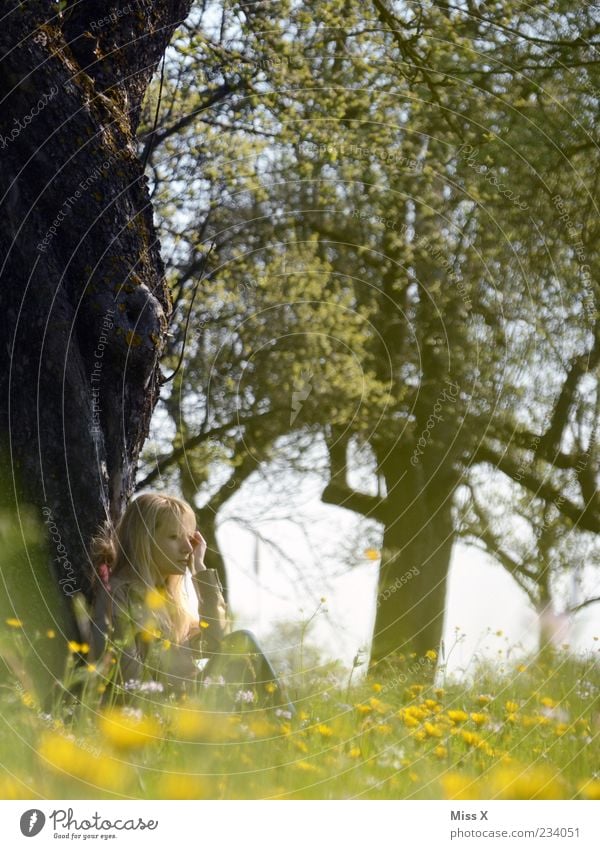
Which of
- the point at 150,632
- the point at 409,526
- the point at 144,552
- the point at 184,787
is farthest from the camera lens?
the point at 409,526

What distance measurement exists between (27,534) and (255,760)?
1908mm

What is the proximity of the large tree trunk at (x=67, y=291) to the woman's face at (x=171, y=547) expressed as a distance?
0.37 metres

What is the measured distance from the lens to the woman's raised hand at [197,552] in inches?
196

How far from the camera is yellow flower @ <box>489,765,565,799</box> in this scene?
370 cm

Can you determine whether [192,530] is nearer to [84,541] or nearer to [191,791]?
[84,541]

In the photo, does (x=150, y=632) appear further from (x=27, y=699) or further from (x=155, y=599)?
(x=27, y=699)

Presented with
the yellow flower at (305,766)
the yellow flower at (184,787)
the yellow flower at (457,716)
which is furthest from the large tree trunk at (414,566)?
the yellow flower at (184,787)

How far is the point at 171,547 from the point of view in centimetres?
467

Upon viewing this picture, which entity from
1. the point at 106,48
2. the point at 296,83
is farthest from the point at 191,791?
the point at 296,83

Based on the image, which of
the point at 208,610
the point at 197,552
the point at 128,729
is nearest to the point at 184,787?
the point at 128,729

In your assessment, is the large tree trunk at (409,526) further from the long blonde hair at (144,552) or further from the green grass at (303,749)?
the green grass at (303,749)

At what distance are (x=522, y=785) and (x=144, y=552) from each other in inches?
80.9

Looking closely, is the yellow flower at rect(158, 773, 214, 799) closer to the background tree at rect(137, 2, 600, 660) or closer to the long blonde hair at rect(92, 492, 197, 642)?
the long blonde hair at rect(92, 492, 197, 642)

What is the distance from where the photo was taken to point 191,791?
3188 mm
